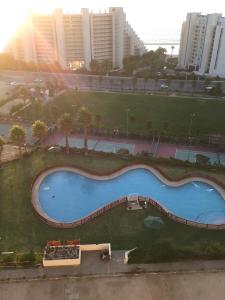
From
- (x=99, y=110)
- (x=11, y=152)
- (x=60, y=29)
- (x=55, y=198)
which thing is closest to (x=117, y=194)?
(x=55, y=198)

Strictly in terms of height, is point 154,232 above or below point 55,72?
below

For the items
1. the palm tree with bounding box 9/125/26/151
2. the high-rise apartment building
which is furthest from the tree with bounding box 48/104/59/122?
the high-rise apartment building

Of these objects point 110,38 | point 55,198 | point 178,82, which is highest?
point 110,38

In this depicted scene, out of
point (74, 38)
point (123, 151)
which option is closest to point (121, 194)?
point (123, 151)

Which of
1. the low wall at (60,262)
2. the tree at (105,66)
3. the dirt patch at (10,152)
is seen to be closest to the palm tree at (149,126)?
the dirt patch at (10,152)

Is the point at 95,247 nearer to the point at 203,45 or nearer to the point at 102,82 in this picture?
the point at 102,82

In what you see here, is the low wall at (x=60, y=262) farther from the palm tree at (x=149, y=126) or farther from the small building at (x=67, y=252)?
the palm tree at (x=149, y=126)

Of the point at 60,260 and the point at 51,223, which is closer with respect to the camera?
the point at 60,260

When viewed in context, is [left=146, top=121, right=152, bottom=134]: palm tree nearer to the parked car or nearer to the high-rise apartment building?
the parked car

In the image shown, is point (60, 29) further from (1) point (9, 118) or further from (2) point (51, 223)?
(2) point (51, 223)
